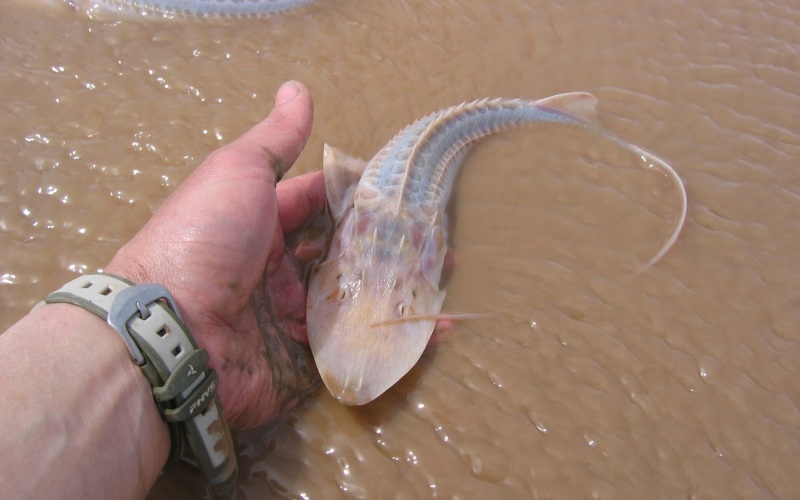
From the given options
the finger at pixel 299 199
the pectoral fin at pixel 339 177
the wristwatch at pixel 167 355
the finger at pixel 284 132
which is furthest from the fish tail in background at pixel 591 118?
the wristwatch at pixel 167 355

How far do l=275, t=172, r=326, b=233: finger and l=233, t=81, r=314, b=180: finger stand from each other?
0.38 m

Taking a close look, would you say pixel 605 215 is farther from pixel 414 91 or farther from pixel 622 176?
pixel 414 91

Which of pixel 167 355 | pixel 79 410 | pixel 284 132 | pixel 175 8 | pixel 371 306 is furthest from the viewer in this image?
pixel 175 8

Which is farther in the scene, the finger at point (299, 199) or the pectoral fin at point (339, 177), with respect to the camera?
the pectoral fin at point (339, 177)

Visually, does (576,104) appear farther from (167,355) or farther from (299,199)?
(167,355)

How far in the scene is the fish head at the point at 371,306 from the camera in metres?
2.69

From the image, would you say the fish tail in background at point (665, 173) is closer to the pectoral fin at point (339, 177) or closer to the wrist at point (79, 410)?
the pectoral fin at point (339, 177)

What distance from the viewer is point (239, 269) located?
2.62m

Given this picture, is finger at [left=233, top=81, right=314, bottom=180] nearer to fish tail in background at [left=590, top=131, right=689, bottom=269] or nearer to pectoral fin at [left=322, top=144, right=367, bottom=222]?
pectoral fin at [left=322, top=144, right=367, bottom=222]

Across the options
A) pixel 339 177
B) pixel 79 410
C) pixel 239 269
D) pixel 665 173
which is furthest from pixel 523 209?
pixel 79 410

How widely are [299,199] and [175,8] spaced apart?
2863 millimetres

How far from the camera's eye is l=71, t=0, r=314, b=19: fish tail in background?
17.0ft

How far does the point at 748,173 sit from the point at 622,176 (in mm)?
903

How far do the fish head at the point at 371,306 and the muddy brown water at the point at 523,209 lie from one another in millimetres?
206
